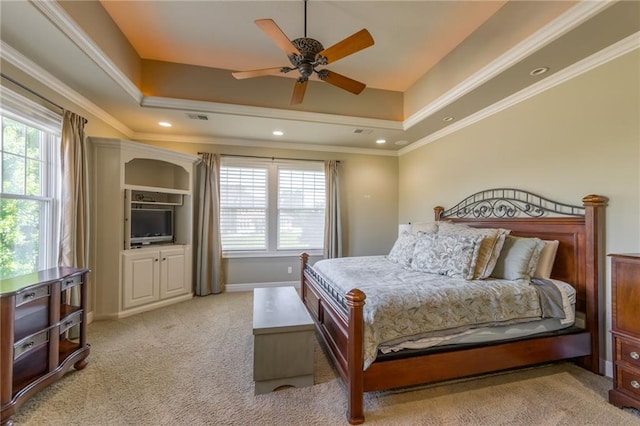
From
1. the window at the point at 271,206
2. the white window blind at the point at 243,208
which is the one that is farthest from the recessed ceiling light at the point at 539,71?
the white window blind at the point at 243,208

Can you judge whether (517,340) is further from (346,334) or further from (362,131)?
(362,131)

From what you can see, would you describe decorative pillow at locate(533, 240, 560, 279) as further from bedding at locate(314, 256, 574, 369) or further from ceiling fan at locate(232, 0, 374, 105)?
ceiling fan at locate(232, 0, 374, 105)

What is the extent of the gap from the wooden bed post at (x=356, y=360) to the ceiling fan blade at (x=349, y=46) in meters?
1.88

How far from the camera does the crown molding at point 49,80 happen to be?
229 cm

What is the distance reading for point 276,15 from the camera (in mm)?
2705

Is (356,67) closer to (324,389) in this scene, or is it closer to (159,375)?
(324,389)

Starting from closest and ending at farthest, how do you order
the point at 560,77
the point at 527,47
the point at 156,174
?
the point at 527,47
the point at 560,77
the point at 156,174

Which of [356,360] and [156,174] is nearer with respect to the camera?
[356,360]

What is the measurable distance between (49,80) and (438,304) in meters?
4.13

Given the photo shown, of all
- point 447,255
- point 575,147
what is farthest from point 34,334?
point 575,147

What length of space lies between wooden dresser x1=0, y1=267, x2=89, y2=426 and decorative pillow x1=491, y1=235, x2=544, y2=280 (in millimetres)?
3712

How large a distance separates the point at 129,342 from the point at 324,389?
218 centimetres

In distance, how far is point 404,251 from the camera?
3205mm

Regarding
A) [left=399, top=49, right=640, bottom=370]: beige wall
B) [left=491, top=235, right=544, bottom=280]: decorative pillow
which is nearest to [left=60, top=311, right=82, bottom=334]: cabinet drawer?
[left=491, top=235, right=544, bottom=280]: decorative pillow
